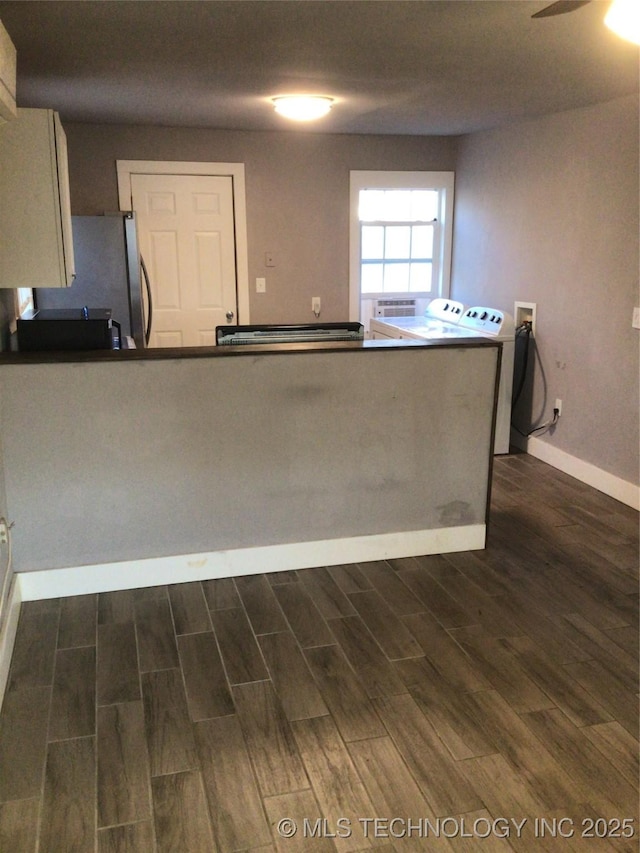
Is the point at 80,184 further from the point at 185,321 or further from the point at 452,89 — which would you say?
the point at 452,89

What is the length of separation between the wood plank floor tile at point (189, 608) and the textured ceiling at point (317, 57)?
2.19 m

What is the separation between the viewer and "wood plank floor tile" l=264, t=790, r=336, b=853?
178 centimetres

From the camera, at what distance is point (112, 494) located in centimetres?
296

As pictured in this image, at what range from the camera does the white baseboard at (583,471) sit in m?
4.02

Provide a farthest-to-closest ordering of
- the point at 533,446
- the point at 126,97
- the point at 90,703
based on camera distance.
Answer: the point at 533,446, the point at 126,97, the point at 90,703

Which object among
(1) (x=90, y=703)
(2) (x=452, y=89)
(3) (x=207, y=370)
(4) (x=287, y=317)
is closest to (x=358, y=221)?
(4) (x=287, y=317)

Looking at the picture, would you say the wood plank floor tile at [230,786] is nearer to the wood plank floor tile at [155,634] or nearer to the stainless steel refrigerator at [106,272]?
the wood plank floor tile at [155,634]

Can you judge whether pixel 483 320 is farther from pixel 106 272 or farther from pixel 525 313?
pixel 106 272

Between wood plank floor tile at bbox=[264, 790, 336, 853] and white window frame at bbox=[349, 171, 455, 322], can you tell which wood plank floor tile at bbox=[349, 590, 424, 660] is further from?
white window frame at bbox=[349, 171, 455, 322]

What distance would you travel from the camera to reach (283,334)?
3.18 m

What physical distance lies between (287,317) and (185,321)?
792 mm

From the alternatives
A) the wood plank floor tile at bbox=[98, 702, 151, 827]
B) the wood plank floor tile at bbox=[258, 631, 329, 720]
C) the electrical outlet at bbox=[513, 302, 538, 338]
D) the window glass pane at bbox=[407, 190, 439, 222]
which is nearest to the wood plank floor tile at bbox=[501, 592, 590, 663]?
the wood plank floor tile at bbox=[258, 631, 329, 720]

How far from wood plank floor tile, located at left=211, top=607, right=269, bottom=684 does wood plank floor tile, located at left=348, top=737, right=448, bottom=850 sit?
1.61 ft

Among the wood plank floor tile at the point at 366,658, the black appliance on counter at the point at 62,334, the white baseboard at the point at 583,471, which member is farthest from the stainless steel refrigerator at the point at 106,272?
the white baseboard at the point at 583,471
